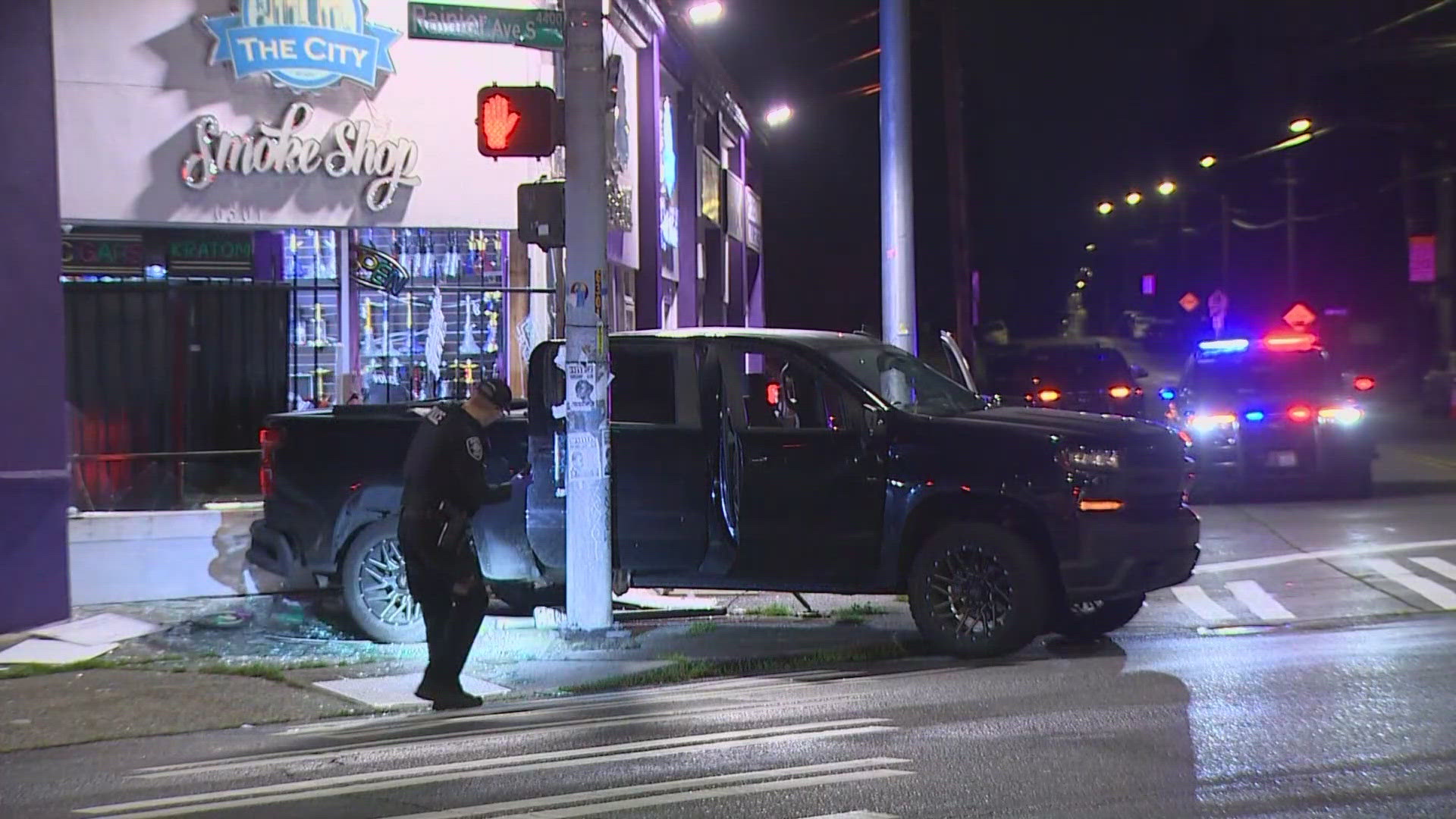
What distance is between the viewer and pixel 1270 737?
20.4 ft

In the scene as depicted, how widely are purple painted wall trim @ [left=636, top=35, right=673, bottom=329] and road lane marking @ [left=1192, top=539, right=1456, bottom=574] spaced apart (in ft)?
24.3

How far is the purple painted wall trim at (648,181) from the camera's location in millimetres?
16672

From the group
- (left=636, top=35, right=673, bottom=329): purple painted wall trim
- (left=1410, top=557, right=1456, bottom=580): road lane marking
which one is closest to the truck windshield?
(left=1410, top=557, right=1456, bottom=580): road lane marking

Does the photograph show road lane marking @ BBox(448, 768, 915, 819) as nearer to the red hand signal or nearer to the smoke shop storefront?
the red hand signal

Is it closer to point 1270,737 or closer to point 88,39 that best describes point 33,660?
point 88,39

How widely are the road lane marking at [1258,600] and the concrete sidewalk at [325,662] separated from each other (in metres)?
2.46

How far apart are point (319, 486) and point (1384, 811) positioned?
22.5 ft

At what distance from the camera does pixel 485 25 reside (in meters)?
9.13

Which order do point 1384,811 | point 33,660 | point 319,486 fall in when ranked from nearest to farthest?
point 1384,811 → point 33,660 → point 319,486

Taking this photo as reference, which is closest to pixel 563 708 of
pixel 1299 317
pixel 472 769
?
pixel 472 769

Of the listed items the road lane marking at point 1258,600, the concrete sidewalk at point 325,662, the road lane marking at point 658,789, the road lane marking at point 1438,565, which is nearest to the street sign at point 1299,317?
the road lane marking at point 1438,565

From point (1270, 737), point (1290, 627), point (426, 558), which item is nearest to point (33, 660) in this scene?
point (426, 558)

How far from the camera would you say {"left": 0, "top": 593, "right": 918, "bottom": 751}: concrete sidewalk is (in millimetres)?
7703

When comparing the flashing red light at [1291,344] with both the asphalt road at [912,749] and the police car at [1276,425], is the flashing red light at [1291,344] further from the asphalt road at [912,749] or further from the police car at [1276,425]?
the asphalt road at [912,749]
